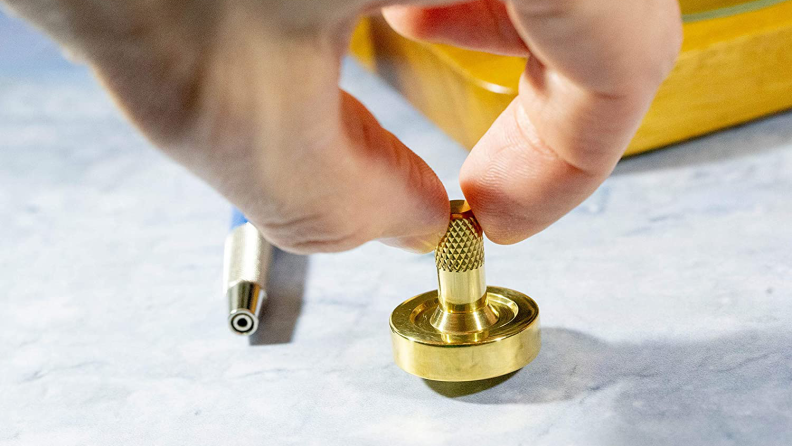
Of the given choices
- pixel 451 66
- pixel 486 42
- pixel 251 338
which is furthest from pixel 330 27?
pixel 451 66

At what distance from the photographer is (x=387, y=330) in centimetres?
58

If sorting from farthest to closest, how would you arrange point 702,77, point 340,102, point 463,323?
point 702,77, point 463,323, point 340,102

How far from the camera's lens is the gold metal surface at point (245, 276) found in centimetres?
58

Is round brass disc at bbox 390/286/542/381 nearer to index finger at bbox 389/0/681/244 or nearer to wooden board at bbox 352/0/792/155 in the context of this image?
index finger at bbox 389/0/681/244

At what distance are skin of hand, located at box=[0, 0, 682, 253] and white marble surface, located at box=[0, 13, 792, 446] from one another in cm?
10

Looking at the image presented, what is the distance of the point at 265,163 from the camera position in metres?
0.37

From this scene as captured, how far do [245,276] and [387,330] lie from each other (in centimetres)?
11

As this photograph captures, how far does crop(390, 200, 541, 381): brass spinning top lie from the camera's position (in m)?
0.47

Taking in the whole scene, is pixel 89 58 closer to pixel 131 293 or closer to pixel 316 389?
pixel 316 389

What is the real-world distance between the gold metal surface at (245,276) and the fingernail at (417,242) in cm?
13

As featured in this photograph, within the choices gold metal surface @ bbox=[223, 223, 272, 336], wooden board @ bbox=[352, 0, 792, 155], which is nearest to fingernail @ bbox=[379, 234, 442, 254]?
gold metal surface @ bbox=[223, 223, 272, 336]

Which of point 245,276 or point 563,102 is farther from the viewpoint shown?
point 245,276

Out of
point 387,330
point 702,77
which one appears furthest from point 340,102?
point 702,77

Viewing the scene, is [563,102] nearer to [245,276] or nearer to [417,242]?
[417,242]
